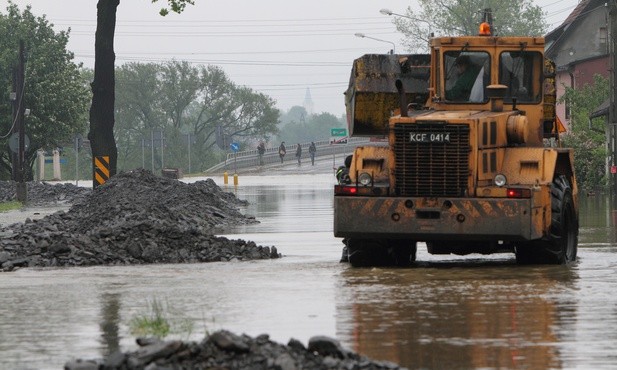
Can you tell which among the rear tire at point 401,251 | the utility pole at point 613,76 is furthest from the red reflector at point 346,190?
the utility pole at point 613,76

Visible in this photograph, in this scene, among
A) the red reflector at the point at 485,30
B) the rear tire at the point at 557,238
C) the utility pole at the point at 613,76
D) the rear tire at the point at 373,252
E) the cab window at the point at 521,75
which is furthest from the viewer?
the utility pole at the point at 613,76

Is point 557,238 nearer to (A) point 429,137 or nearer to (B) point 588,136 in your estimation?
(A) point 429,137

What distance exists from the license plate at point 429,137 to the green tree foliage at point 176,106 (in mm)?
131545

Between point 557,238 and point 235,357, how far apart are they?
409 inches

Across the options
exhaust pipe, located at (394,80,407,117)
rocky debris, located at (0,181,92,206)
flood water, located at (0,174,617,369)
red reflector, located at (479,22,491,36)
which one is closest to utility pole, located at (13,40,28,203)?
rocky debris, located at (0,181,92,206)

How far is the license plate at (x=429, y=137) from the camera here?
19094 mm

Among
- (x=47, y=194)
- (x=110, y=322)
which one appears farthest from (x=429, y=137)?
(x=47, y=194)

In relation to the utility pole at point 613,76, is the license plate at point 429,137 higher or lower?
lower

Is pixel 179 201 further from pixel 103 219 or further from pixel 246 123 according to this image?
pixel 246 123

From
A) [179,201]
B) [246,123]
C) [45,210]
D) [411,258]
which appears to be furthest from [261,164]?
[411,258]

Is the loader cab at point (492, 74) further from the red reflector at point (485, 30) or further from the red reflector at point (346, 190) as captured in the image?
the red reflector at point (346, 190)

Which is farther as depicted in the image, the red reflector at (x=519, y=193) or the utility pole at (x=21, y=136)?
the utility pole at (x=21, y=136)

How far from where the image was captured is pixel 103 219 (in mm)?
31516

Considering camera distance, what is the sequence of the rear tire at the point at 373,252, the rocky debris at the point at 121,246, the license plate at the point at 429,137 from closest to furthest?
the license plate at the point at 429,137 < the rear tire at the point at 373,252 < the rocky debris at the point at 121,246
